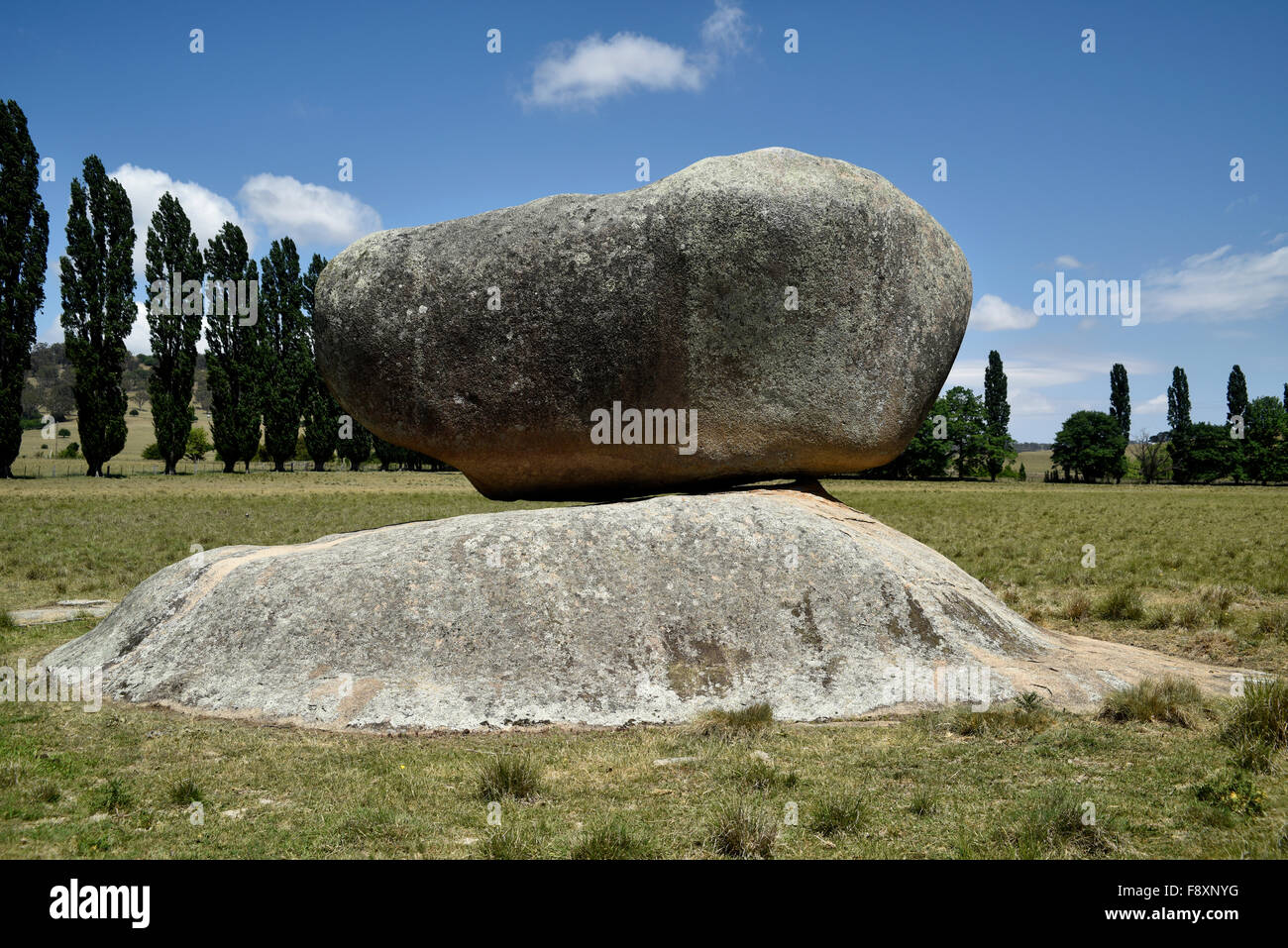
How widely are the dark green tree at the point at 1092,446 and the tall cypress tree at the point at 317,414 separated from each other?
6597 centimetres

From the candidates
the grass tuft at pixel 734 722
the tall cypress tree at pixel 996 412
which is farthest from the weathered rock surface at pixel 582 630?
the tall cypress tree at pixel 996 412

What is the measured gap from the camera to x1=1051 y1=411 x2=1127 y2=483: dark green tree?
7944 cm

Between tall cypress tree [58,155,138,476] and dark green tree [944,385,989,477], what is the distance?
57944 mm

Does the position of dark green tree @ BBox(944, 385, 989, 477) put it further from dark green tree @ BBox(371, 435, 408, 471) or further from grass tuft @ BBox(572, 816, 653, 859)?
grass tuft @ BBox(572, 816, 653, 859)

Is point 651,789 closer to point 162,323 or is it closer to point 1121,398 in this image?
point 162,323

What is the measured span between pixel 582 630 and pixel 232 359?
47.8m

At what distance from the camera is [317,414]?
53094 mm

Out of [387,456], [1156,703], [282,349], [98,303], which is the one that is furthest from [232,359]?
[1156,703]

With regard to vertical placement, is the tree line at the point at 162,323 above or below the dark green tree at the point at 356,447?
above

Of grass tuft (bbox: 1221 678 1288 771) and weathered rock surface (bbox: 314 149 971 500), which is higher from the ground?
weathered rock surface (bbox: 314 149 971 500)

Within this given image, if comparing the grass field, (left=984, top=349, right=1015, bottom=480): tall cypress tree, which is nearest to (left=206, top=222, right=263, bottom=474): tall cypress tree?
the grass field

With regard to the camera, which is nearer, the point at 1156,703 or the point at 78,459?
the point at 1156,703

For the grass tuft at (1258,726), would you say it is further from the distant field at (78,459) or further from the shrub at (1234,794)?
the distant field at (78,459)

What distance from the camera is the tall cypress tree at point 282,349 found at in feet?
165
